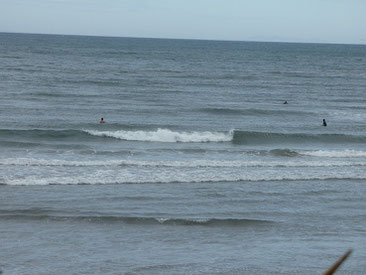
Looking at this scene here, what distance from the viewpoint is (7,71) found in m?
64.1

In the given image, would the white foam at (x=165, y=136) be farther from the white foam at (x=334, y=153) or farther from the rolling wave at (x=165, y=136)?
the white foam at (x=334, y=153)

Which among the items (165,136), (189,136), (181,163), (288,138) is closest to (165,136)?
(165,136)

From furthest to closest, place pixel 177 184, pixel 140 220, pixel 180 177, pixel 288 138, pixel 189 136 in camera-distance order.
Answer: pixel 288 138, pixel 189 136, pixel 180 177, pixel 177 184, pixel 140 220

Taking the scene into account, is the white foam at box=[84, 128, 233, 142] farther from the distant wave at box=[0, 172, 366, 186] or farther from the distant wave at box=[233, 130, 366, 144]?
the distant wave at box=[0, 172, 366, 186]

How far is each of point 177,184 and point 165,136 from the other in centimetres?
1080

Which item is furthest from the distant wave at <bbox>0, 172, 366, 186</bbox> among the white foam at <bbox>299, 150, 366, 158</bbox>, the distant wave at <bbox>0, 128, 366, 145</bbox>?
the distant wave at <bbox>0, 128, 366, 145</bbox>

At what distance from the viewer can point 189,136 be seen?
33.5 meters

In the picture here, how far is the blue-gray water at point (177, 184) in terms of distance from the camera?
15352mm

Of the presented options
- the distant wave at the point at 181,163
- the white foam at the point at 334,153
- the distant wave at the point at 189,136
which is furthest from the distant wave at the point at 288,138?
the distant wave at the point at 181,163

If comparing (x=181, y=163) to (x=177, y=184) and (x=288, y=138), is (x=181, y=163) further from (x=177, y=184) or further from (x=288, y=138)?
(x=288, y=138)

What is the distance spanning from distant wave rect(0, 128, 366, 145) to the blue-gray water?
4.2 inches

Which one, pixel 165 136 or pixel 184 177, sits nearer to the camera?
pixel 184 177

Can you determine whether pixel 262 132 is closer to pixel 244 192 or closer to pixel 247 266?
pixel 244 192

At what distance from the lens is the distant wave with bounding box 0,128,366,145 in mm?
32406
